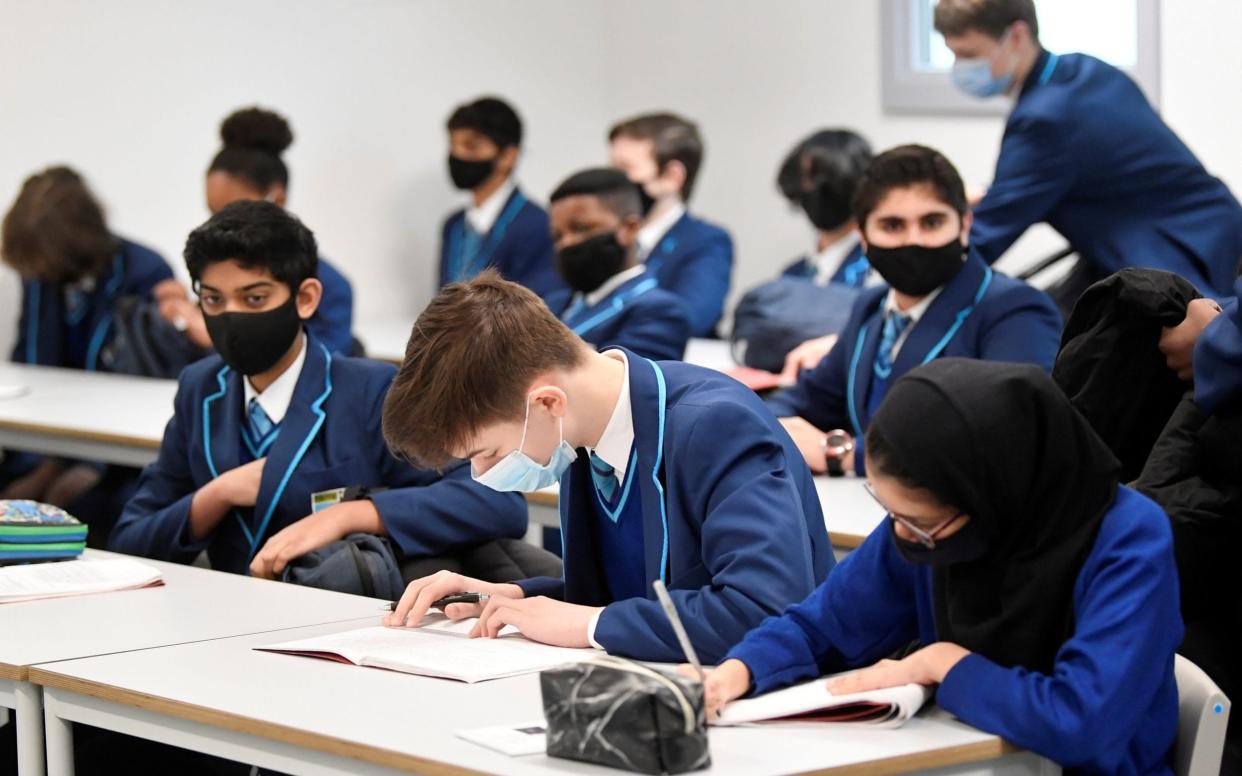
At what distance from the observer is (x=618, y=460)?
2.28 m

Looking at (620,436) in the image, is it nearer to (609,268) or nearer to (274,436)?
(274,436)

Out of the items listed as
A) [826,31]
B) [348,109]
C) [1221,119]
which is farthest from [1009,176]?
[348,109]

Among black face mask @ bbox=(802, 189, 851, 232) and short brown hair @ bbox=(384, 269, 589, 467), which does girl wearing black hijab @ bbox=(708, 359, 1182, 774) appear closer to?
short brown hair @ bbox=(384, 269, 589, 467)

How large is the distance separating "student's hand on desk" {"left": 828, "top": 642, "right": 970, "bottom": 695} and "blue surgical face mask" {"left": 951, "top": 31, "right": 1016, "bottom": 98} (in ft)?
8.55

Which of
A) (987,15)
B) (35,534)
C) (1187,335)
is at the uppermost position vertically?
(987,15)

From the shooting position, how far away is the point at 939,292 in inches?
144

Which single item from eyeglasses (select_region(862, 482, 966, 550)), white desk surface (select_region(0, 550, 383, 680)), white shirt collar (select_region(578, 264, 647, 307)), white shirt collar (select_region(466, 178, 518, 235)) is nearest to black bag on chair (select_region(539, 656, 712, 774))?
eyeglasses (select_region(862, 482, 966, 550))

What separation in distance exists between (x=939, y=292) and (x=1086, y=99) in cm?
78

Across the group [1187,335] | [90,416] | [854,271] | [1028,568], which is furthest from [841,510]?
[854,271]

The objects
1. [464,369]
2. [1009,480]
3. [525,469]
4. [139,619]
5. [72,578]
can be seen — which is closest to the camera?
[1009,480]

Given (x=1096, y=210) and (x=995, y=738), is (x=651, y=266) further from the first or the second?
(x=995, y=738)

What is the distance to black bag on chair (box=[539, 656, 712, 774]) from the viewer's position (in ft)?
5.40

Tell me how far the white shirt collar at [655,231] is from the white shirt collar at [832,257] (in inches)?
24.3

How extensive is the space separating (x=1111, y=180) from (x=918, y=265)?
80 cm
